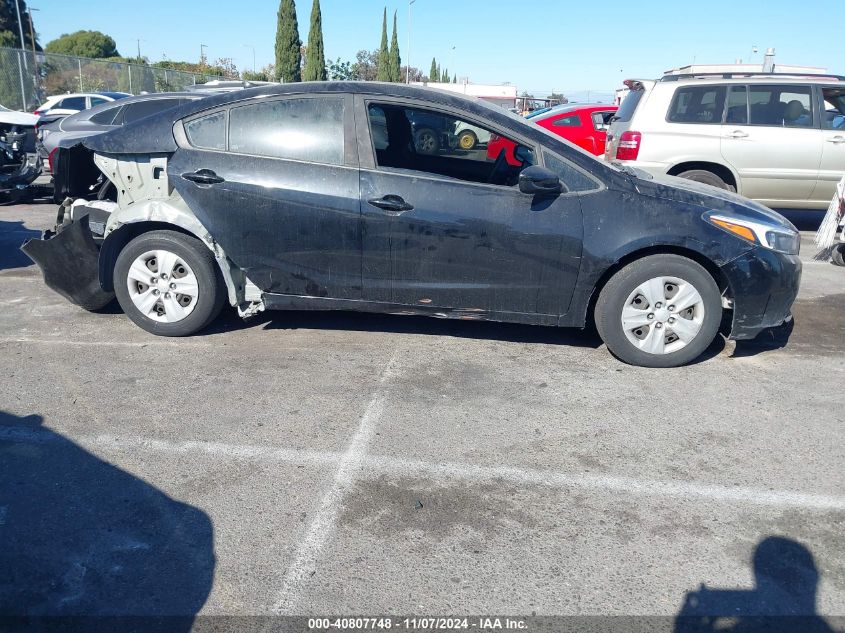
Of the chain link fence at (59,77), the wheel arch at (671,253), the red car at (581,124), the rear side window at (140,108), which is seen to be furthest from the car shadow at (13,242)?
the chain link fence at (59,77)

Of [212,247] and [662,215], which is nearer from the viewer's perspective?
[662,215]

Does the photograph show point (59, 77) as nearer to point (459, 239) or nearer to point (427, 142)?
point (427, 142)

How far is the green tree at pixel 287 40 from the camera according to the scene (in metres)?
41.0

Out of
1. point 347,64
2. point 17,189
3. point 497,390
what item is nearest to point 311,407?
point 497,390

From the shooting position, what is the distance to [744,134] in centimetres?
915

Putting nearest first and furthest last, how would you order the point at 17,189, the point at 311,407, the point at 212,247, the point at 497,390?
the point at 311,407 < the point at 497,390 < the point at 212,247 < the point at 17,189

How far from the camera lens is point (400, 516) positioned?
3.10 meters

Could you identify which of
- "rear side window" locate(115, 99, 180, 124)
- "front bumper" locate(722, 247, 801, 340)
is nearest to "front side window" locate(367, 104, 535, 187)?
"front bumper" locate(722, 247, 801, 340)

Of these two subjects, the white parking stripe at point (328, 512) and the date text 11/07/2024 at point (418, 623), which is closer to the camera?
the date text 11/07/2024 at point (418, 623)

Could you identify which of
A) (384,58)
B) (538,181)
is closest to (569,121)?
(538,181)

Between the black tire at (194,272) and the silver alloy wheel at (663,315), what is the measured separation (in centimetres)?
280

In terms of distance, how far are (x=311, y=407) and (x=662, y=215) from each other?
251 centimetres

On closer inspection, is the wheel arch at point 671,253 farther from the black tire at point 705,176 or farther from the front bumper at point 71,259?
the black tire at point 705,176

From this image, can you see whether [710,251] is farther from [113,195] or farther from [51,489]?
[113,195]
